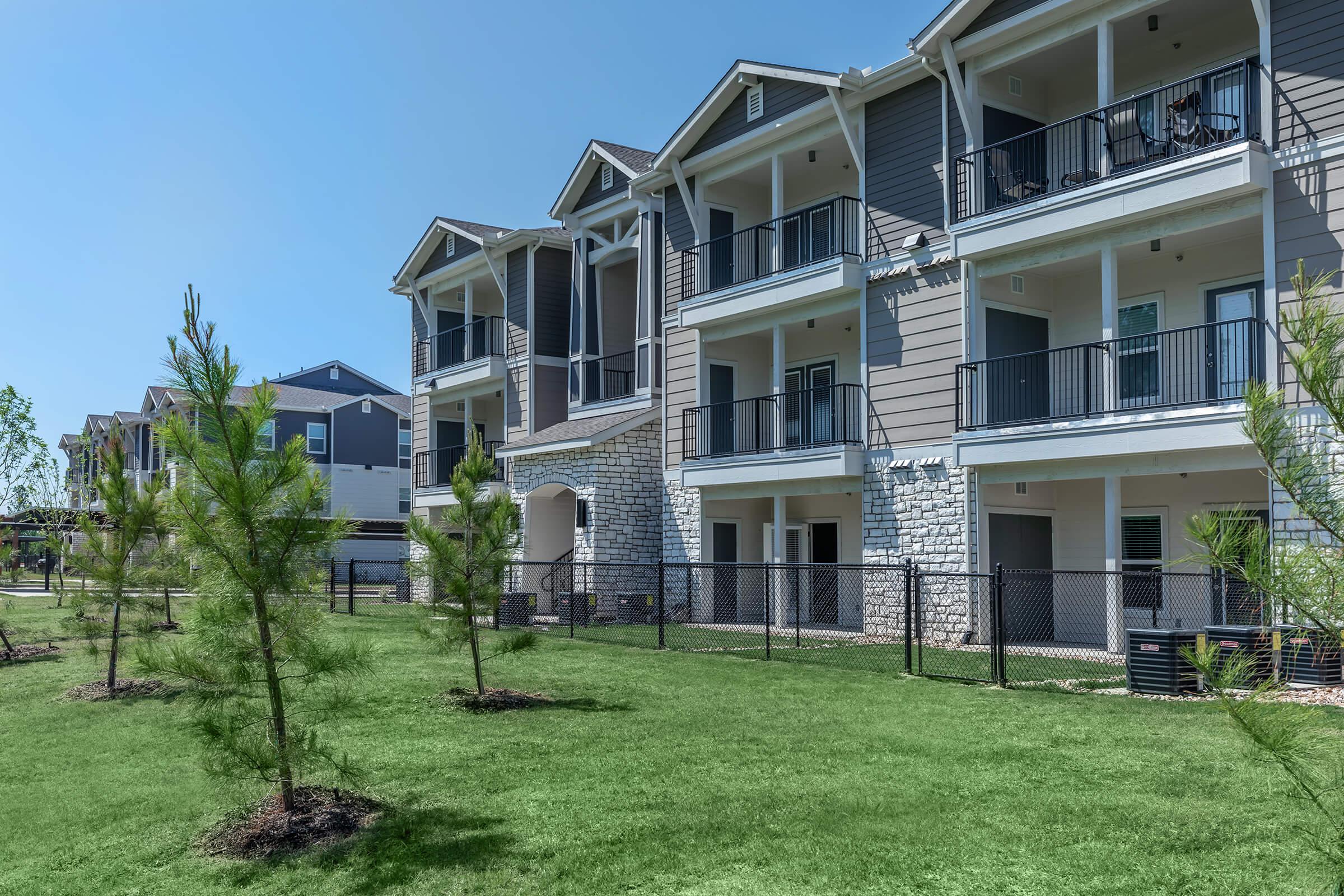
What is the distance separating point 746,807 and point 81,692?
869 cm

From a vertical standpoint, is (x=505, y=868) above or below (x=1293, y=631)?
below

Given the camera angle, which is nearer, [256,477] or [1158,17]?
[256,477]

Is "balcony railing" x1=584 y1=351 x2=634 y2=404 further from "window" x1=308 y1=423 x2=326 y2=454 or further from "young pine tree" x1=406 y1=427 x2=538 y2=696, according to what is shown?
"window" x1=308 y1=423 x2=326 y2=454

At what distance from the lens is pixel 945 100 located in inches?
643

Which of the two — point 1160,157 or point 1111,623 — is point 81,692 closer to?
point 1111,623

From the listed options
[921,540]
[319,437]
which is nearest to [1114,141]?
[921,540]

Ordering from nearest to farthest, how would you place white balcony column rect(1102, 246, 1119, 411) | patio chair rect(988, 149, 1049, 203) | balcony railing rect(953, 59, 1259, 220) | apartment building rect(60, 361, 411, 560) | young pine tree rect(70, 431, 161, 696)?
young pine tree rect(70, 431, 161, 696)
balcony railing rect(953, 59, 1259, 220)
white balcony column rect(1102, 246, 1119, 411)
patio chair rect(988, 149, 1049, 203)
apartment building rect(60, 361, 411, 560)

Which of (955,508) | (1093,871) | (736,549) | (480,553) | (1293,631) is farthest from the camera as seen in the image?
(736,549)

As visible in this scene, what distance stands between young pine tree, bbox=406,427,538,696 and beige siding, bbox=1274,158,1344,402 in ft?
29.2

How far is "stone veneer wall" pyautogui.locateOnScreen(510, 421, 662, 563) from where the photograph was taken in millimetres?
21438

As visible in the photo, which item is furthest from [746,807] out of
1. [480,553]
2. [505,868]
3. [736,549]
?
[736,549]

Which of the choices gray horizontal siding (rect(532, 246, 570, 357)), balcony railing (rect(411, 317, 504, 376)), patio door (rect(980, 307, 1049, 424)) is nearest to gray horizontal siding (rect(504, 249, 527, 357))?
gray horizontal siding (rect(532, 246, 570, 357))

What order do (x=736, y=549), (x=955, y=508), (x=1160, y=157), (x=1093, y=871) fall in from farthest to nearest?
(x=736, y=549)
(x=955, y=508)
(x=1160, y=157)
(x=1093, y=871)

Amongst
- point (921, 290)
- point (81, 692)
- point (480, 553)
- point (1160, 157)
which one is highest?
point (1160, 157)
